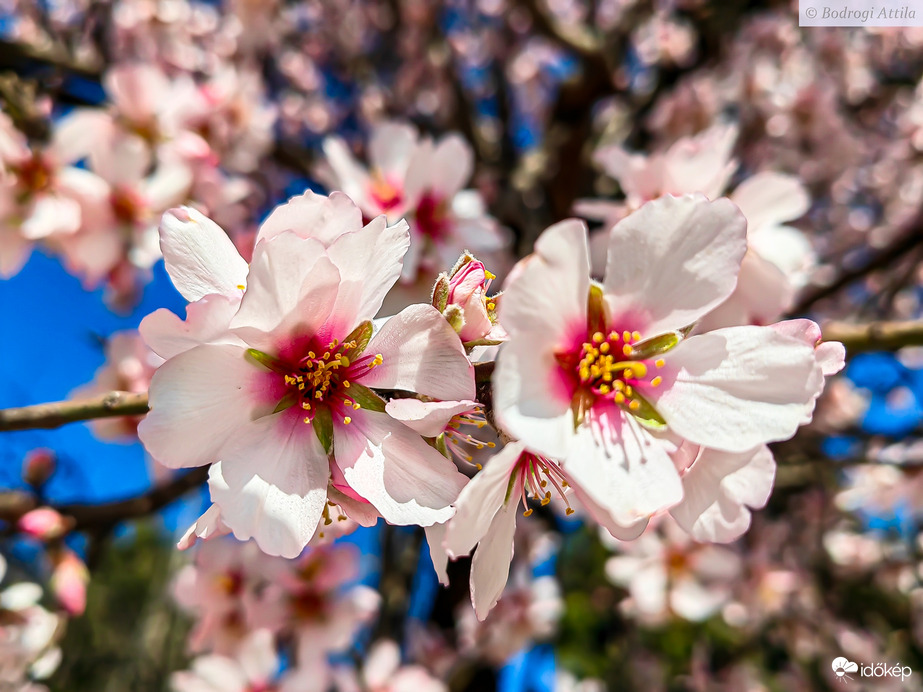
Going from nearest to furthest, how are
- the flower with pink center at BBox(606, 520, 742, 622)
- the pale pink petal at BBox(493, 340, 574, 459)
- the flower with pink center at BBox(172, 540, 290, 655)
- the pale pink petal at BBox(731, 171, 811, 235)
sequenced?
the pale pink petal at BBox(493, 340, 574, 459) → the pale pink petal at BBox(731, 171, 811, 235) → the flower with pink center at BBox(172, 540, 290, 655) → the flower with pink center at BBox(606, 520, 742, 622)

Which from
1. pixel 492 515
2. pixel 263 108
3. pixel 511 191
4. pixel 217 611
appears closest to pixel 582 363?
pixel 492 515

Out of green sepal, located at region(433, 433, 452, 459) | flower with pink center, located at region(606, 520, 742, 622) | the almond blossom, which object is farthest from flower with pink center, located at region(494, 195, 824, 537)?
flower with pink center, located at region(606, 520, 742, 622)

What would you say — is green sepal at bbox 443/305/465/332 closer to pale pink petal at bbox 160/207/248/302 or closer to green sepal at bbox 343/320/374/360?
green sepal at bbox 343/320/374/360

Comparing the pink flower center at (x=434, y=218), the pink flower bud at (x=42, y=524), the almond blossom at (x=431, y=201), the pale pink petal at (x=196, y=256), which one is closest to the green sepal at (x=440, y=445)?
the pale pink petal at (x=196, y=256)

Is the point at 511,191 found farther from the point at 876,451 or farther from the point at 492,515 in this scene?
the point at 492,515

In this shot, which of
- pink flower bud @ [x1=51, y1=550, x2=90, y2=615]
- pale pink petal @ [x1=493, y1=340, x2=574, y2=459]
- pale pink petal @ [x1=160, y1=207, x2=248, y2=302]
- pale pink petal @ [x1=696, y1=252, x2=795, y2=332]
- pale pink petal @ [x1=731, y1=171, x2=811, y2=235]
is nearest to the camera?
pale pink petal @ [x1=493, y1=340, x2=574, y2=459]
